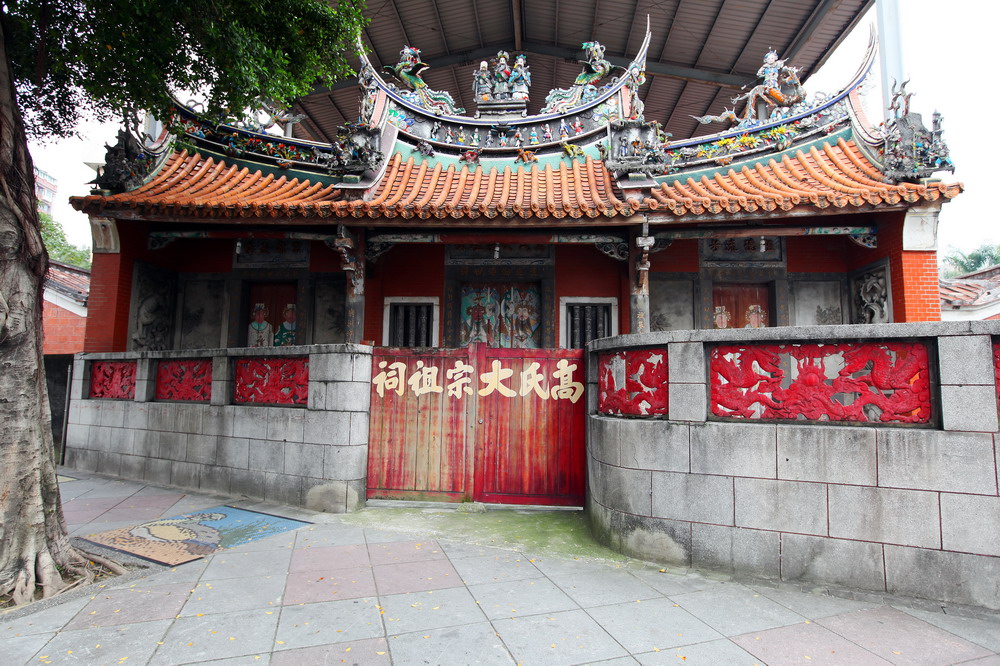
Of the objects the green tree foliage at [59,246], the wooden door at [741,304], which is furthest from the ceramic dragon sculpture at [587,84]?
the green tree foliage at [59,246]

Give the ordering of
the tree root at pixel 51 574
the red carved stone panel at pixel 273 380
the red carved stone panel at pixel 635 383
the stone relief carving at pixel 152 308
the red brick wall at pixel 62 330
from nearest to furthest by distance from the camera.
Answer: the tree root at pixel 51 574 < the red carved stone panel at pixel 635 383 < the red carved stone panel at pixel 273 380 < the stone relief carving at pixel 152 308 < the red brick wall at pixel 62 330

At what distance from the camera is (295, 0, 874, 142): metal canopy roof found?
12734 millimetres

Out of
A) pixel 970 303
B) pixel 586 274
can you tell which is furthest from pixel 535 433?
pixel 970 303

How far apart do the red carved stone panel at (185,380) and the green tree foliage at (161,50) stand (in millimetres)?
2968

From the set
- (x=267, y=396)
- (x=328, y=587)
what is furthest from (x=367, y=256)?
(x=328, y=587)

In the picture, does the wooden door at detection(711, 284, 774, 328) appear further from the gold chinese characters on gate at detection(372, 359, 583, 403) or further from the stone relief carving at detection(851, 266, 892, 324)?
the gold chinese characters on gate at detection(372, 359, 583, 403)

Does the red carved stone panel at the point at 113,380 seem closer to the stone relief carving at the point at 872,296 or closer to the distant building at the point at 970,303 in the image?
the stone relief carving at the point at 872,296

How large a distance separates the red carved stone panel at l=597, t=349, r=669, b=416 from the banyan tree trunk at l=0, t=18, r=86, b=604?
4317 millimetres

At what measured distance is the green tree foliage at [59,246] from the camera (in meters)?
29.9

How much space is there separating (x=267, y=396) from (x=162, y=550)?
6.70 ft

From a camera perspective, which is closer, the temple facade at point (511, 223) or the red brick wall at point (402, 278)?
the temple facade at point (511, 223)

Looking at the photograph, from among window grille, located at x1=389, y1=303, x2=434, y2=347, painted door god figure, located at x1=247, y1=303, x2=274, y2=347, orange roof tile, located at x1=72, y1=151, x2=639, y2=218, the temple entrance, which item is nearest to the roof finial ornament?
orange roof tile, located at x1=72, y1=151, x2=639, y2=218

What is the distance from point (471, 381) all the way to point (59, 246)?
37054 mm

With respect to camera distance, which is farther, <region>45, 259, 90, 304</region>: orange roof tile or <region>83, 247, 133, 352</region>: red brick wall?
<region>45, 259, 90, 304</region>: orange roof tile
